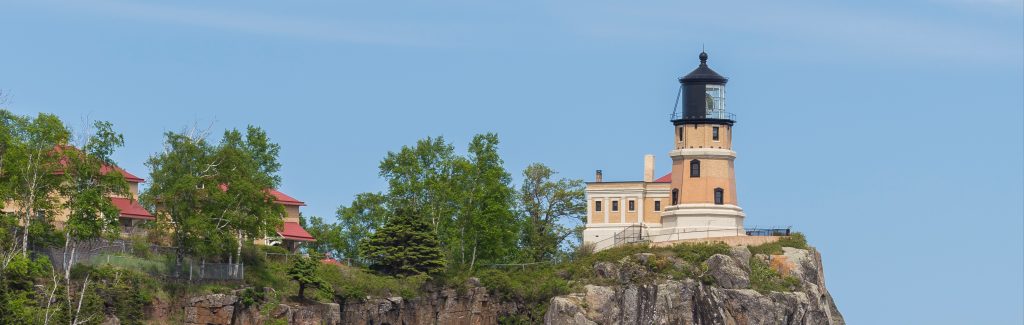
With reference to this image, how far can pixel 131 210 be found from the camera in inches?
4500

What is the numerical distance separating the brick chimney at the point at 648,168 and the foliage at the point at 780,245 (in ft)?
38.4

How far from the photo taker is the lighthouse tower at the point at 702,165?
417 ft

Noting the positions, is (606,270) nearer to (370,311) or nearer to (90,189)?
(370,311)

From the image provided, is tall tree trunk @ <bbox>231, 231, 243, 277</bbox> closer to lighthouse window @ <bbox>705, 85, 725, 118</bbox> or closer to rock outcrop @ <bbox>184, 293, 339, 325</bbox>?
rock outcrop @ <bbox>184, 293, 339, 325</bbox>

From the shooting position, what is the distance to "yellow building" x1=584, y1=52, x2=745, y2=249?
12719cm

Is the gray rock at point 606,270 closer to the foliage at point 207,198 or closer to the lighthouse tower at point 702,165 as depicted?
the lighthouse tower at point 702,165

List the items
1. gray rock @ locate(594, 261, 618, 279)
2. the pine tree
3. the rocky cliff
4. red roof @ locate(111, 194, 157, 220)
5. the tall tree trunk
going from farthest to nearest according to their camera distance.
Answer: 1. gray rock @ locate(594, 261, 618, 279)
2. the pine tree
3. the rocky cliff
4. red roof @ locate(111, 194, 157, 220)
5. the tall tree trunk

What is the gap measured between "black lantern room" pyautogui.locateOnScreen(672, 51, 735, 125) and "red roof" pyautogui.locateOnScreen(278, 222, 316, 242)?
23349 mm

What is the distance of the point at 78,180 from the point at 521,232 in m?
40.4

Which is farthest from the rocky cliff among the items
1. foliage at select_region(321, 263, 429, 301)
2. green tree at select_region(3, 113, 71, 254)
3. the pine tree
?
green tree at select_region(3, 113, 71, 254)

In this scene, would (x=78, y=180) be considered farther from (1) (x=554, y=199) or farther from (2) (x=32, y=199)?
(1) (x=554, y=199)

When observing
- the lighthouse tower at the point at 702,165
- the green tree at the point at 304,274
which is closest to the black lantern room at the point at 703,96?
the lighthouse tower at the point at 702,165

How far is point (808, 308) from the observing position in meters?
120

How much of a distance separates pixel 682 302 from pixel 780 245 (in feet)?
29.5
